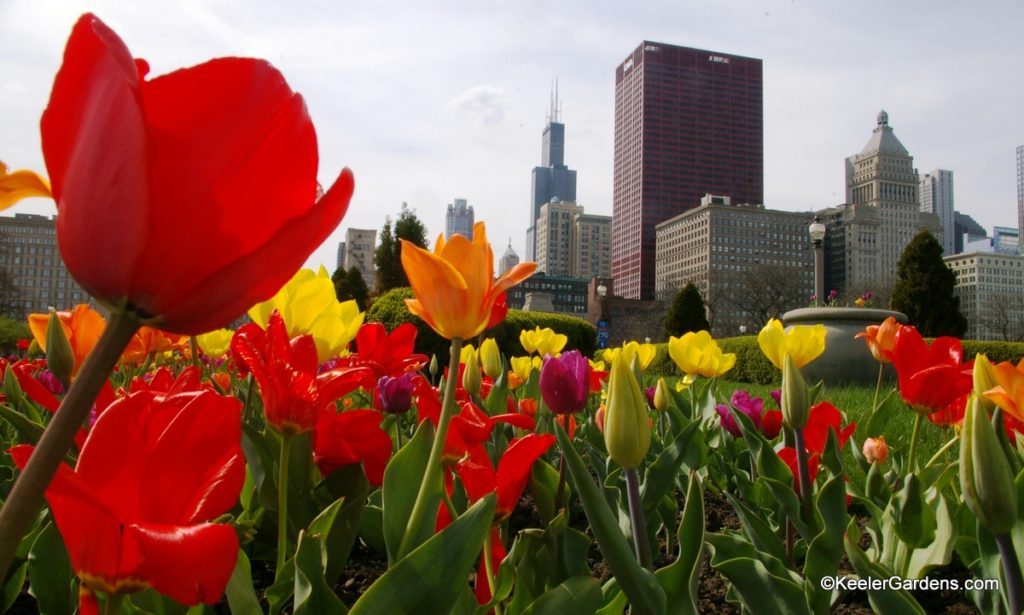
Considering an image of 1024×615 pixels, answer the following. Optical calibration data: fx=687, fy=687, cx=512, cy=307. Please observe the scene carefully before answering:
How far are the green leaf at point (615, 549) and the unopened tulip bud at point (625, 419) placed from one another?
11cm

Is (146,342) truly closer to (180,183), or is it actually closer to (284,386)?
(284,386)

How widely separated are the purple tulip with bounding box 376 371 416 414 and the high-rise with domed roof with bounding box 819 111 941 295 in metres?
84.0

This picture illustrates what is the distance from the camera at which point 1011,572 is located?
0.73 meters

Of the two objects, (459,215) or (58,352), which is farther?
(459,215)

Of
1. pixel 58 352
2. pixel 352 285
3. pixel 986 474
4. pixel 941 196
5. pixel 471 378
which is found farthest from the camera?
pixel 941 196

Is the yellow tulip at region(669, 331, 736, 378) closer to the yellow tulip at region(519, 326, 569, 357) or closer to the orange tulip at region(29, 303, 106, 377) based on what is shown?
the yellow tulip at region(519, 326, 569, 357)

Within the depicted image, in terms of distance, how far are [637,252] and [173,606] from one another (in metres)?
104

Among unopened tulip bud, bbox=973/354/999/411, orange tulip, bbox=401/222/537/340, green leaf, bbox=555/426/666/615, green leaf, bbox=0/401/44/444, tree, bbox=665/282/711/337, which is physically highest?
tree, bbox=665/282/711/337

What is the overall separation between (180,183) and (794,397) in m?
1.07

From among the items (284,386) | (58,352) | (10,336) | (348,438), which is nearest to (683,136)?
(10,336)

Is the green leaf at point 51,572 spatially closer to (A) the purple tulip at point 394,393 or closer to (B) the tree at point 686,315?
(A) the purple tulip at point 394,393

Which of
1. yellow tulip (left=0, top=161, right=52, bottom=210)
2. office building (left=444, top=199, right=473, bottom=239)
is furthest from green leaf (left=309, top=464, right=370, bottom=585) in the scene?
office building (left=444, top=199, right=473, bottom=239)

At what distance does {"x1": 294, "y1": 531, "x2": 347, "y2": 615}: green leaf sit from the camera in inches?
26.5

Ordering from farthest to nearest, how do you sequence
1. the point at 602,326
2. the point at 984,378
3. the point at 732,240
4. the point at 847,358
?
the point at 732,240
the point at 602,326
the point at 847,358
the point at 984,378
